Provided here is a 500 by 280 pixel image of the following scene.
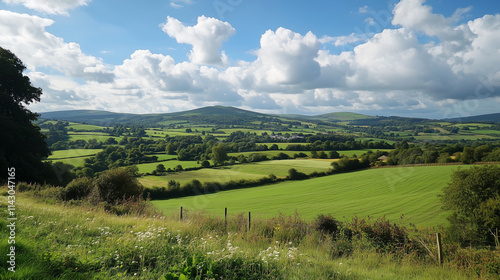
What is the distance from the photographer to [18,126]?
20125mm

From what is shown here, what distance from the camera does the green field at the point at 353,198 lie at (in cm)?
3359

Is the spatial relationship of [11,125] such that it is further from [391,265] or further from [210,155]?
[210,155]

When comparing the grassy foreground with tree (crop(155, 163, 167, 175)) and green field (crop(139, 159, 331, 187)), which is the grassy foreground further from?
tree (crop(155, 163, 167, 175))

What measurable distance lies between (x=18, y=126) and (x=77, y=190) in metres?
11.4

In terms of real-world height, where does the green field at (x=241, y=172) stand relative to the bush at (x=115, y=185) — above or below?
below

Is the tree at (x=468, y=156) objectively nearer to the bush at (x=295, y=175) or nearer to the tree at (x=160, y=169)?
the bush at (x=295, y=175)

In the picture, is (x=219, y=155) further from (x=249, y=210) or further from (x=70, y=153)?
(x=249, y=210)

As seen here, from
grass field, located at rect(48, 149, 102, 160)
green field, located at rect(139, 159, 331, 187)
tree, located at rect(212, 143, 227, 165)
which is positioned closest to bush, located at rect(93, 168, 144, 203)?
green field, located at rect(139, 159, 331, 187)

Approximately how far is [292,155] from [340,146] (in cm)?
2057

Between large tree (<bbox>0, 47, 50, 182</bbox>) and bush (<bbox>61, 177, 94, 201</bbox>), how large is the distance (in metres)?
7.93

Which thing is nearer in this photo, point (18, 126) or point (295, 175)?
point (18, 126)

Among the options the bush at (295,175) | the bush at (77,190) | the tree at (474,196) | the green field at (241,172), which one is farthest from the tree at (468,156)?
the bush at (77,190)

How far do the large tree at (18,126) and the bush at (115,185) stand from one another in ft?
28.7

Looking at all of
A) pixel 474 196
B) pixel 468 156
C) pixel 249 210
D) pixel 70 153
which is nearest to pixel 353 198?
pixel 474 196
